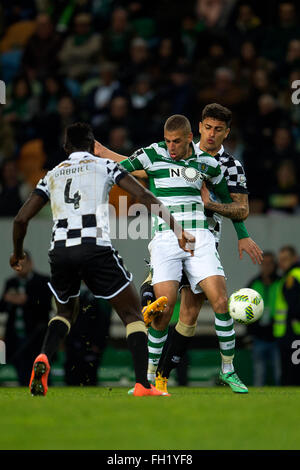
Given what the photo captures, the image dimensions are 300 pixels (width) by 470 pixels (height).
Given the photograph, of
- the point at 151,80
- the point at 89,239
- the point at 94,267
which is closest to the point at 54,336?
the point at 94,267

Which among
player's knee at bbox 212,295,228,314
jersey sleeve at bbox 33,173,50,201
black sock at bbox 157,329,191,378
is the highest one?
jersey sleeve at bbox 33,173,50,201

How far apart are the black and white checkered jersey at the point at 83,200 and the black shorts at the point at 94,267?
0.19 ft

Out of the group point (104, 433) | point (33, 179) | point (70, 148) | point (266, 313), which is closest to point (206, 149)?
point (70, 148)

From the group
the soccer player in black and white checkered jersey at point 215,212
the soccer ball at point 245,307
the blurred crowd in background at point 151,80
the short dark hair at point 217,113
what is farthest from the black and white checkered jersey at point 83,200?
the blurred crowd in background at point 151,80

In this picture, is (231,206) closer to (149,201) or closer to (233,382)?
(233,382)

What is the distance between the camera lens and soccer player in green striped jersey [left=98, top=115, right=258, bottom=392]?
7.89 m

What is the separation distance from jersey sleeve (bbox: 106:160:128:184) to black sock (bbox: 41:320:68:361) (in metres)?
1.16

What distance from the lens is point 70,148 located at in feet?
23.6

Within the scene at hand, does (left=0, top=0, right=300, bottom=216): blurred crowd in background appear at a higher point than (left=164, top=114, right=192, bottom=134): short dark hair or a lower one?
higher

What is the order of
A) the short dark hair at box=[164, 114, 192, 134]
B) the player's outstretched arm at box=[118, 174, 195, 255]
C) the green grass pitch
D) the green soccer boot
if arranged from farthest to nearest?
the green soccer boot
the short dark hair at box=[164, 114, 192, 134]
the player's outstretched arm at box=[118, 174, 195, 255]
the green grass pitch

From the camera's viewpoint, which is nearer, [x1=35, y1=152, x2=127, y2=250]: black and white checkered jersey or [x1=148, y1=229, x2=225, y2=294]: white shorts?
[x1=35, y1=152, x2=127, y2=250]: black and white checkered jersey

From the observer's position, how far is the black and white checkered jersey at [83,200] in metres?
6.88

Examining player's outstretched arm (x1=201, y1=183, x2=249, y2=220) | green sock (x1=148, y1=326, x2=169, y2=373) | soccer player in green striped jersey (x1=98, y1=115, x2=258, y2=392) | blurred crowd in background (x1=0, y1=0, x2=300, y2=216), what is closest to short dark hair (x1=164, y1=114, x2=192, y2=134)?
soccer player in green striped jersey (x1=98, y1=115, x2=258, y2=392)

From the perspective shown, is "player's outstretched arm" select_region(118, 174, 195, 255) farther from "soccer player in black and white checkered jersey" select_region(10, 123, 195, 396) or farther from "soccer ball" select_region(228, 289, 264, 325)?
"soccer ball" select_region(228, 289, 264, 325)
